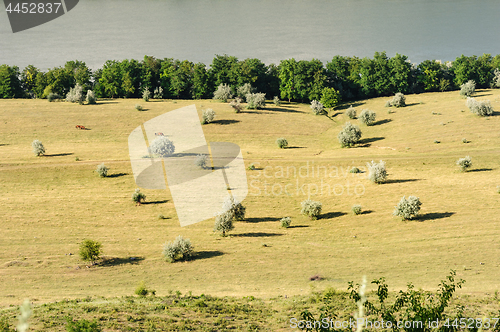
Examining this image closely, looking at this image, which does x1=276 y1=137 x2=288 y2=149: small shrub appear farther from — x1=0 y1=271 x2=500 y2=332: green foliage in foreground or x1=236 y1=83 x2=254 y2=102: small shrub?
x1=0 y1=271 x2=500 y2=332: green foliage in foreground

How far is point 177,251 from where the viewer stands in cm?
3094

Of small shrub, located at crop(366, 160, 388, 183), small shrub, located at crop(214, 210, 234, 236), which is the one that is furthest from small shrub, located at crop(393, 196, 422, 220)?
small shrub, located at crop(214, 210, 234, 236)

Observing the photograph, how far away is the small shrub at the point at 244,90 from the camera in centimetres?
9625

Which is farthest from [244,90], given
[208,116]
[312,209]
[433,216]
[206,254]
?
[206,254]

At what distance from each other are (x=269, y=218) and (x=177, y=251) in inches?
456

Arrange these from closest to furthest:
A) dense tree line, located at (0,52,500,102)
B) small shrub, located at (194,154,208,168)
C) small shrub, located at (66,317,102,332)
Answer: small shrub, located at (66,317,102,332) → small shrub, located at (194,154,208,168) → dense tree line, located at (0,52,500,102)

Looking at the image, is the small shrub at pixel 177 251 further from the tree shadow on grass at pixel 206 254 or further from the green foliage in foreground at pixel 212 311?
the green foliage in foreground at pixel 212 311

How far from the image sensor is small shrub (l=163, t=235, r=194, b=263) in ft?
101

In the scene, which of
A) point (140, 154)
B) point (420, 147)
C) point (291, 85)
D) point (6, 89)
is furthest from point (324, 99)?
point (6, 89)

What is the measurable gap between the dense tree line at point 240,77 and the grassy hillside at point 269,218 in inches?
1058

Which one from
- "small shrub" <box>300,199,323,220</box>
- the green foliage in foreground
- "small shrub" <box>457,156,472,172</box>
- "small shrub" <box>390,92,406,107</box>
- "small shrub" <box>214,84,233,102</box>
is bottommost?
the green foliage in foreground

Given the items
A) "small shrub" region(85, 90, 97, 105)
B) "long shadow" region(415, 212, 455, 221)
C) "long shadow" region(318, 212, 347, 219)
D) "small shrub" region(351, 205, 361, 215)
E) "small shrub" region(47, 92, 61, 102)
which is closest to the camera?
"long shadow" region(415, 212, 455, 221)

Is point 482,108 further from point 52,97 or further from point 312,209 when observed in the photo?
point 52,97

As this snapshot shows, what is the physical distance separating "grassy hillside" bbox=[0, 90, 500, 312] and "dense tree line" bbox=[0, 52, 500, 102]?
88.2 feet
